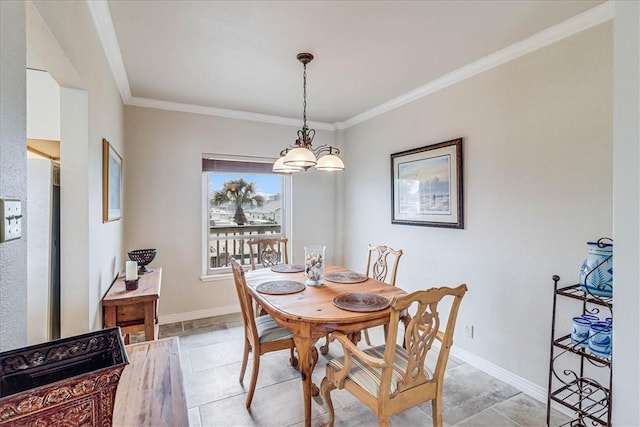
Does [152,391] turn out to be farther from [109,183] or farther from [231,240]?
[231,240]

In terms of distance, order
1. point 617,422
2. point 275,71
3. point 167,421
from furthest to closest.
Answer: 1. point 275,71
2. point 617,422
3. point 167,421

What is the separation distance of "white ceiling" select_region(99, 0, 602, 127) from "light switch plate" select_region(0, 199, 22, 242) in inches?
63.6

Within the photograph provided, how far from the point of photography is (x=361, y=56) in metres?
2.56

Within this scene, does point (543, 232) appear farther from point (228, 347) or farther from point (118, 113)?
point (118, 113)

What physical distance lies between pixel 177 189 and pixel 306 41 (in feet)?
7.78

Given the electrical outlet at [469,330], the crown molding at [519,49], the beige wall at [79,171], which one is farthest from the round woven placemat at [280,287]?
the crown molding at [519,49]

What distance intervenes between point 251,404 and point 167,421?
150 cm

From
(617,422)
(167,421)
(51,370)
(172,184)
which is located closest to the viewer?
(51,370)

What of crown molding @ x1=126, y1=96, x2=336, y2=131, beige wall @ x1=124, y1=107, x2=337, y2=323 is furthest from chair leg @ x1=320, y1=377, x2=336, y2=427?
crown molding @ x1=126, y1=96, x2=336, y2=131

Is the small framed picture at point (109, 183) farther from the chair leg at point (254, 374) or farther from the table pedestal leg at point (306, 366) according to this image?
the table pedestal leg at point (306, 366)

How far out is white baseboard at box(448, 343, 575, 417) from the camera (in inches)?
87.0

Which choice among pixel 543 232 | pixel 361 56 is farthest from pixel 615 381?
pixel 361 56

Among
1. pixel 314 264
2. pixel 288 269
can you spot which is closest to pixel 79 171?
pixel 314 264

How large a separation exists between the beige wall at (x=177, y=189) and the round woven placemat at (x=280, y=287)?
5.62 feet
